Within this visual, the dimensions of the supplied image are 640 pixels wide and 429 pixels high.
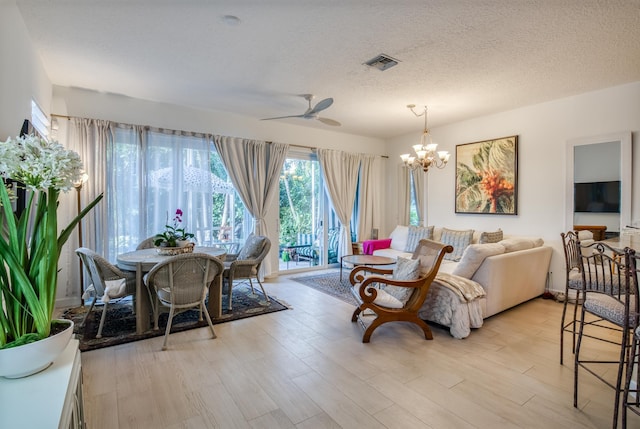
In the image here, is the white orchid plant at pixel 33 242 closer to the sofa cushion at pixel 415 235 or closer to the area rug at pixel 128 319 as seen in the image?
the area rug at pixel 128 319

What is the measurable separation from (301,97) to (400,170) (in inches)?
126

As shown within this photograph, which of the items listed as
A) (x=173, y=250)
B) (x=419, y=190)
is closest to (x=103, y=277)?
(x=173, y=250)

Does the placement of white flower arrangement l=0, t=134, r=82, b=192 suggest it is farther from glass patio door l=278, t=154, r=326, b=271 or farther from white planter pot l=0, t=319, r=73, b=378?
glass patio door l=278, t=154, r=326, b=271

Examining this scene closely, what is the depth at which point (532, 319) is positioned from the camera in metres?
3.68

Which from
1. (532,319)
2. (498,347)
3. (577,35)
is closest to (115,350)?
(498,347)

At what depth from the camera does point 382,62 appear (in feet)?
11.0

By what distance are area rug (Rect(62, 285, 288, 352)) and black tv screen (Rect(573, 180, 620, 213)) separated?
4.17 metres

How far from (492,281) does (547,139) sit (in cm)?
256

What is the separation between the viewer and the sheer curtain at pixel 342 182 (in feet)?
→ 20.5

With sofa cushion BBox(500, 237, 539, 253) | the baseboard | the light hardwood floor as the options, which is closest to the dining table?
the light hardwood floor

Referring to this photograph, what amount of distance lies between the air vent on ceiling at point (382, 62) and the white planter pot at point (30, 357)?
3281mm

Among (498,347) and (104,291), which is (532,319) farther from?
(104,291)

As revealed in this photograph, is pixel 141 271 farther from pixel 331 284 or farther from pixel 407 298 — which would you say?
pixel 331 284

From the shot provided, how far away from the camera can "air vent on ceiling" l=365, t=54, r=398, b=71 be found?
3.23 m
